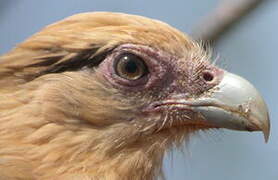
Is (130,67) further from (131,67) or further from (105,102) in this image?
(105,102)

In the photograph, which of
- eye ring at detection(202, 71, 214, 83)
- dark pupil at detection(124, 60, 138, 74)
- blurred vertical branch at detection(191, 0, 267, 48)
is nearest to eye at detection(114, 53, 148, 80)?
dark pupil at detection(124, 60, 138, 74)

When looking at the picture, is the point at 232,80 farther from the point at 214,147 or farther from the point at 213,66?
the point at 214,147

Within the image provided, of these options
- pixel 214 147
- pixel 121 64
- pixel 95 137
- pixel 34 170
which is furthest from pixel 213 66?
pixel 214 147

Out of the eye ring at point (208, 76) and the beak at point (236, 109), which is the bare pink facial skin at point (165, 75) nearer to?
the eye ring at point (208, 76)

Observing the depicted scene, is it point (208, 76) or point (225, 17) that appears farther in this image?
point (225, 17)

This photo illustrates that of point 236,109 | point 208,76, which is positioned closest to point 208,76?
point 208,76

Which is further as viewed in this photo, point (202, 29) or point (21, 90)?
point (202, 29)

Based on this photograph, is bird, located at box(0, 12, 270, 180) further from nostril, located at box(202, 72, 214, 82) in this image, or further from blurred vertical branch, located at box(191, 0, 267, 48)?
blurred vertical branch, located at box(191, 0, 267, 48)
